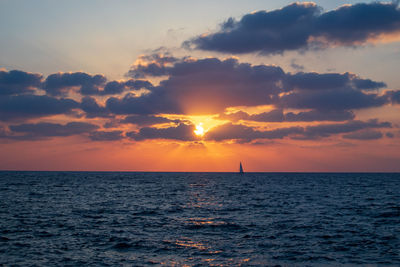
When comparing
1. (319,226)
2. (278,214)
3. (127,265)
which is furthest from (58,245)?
(278,214)

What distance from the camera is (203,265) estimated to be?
2230 centimetres

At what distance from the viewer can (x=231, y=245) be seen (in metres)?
27.9

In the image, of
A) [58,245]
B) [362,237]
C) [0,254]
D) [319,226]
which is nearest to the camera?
[0,254]

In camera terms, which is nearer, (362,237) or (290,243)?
(290,243)

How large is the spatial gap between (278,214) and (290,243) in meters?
17.6

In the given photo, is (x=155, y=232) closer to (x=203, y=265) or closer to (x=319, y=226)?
(x=203, y=265)

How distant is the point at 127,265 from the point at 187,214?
970 inches

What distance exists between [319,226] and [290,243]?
30.3 ft

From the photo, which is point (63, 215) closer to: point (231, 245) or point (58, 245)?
point (58, 245)

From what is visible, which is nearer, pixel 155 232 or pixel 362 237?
pixel 362 237

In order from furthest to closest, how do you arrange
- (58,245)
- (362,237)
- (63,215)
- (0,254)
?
(63,215) → (362,237) → (58,245) → (0,254)

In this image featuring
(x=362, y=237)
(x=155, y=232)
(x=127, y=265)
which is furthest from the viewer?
(x=155, y=232)

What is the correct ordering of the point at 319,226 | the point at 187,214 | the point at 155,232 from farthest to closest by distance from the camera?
the point at 187,214, the point at 319,226, the point at 155,232

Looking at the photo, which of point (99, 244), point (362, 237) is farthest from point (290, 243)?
point (99, 244)
